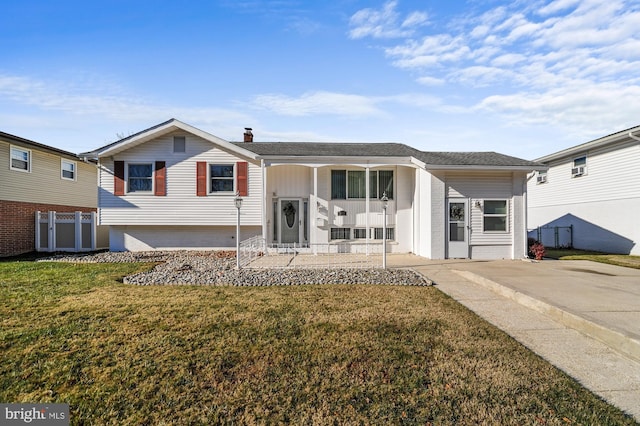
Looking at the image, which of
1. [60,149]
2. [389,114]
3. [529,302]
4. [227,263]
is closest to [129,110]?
[60,149]

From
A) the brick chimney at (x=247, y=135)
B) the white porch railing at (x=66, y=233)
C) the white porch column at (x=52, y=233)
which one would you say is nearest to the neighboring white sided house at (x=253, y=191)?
the white porch railing at (x=66, y=233)

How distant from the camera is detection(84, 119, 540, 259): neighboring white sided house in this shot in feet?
40.3

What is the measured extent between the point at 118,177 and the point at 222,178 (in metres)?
4.17

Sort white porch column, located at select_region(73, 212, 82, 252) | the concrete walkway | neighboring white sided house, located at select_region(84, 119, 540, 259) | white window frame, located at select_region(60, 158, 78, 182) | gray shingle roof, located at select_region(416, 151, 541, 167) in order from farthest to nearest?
white window frame, located at select_region(60, 158, 78, 182)
white porch column, located at select_region(73, 212, 82, 252)
neighboring white sided house, located at select_region(84, 119, 540, 259)
gray shingle roof, located at select_region(416, 151, 541, 167)
the concrete walkway

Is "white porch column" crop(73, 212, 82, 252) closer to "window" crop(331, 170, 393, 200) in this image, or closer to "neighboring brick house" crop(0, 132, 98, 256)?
"neighboring brick house" crop(0, 132, 98, 256)

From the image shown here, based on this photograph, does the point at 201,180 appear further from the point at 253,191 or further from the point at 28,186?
the point at 28,186

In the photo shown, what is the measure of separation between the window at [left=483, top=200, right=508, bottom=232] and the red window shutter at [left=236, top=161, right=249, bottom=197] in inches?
367

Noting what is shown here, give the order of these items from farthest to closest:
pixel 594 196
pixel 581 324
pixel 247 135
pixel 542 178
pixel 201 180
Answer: pixel 542 178
pixel 247 135
pixel 594 196
pixel 201 180
pixel 581 324

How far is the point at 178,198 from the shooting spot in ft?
42.0

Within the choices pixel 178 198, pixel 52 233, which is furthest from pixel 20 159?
pixel 178 198

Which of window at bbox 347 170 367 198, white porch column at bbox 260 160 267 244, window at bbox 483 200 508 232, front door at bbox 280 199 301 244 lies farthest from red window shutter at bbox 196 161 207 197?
window at bbox 483 200 508 232

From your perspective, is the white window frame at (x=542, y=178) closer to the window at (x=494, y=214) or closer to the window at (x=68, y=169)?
the window at (x=494, y=214)

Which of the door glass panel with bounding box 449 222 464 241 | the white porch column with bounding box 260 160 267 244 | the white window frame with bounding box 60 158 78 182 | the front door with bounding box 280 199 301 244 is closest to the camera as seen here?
the door glass panel with bounding box 449 222 464 241

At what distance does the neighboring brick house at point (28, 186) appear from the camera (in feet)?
41.7
